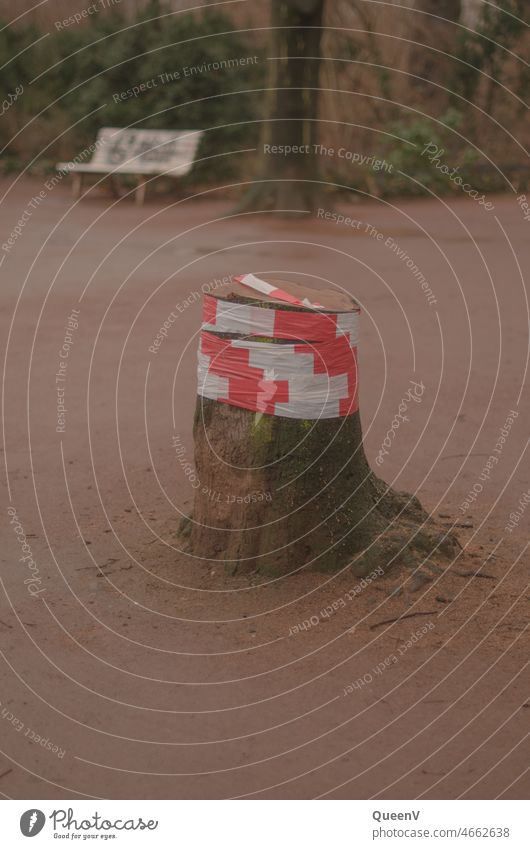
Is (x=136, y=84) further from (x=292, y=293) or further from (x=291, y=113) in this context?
(x=292, y=293)

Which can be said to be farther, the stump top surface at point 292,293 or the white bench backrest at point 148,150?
the white bench backrest at point 148,150

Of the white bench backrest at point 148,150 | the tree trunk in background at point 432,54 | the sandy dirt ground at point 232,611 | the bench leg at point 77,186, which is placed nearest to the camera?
the sandy dirt ground at point 232,611

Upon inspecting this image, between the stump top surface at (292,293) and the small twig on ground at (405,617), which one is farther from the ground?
the stump top surface at (292,293)

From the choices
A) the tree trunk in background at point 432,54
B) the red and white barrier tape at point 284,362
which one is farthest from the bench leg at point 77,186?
the red and white barrier tape at point 284,362

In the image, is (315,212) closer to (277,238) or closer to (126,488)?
(277,238)

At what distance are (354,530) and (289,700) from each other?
913 mm

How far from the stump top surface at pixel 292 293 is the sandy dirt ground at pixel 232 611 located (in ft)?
→ 3.28

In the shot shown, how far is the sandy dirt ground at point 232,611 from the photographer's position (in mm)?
3156

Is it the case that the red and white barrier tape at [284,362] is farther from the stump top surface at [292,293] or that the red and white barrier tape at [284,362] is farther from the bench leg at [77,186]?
the bench leg at [77,186]

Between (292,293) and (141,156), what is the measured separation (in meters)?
12.1

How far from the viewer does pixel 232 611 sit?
4.01m

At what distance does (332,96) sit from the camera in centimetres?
1614

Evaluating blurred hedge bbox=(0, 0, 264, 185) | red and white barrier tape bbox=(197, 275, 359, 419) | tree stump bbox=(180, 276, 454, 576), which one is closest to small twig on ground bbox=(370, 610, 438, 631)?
tree stump bbox=(180, 276, 454, 576)

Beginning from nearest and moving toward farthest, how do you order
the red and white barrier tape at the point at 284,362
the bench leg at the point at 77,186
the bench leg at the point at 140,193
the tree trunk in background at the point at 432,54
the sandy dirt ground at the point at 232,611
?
1. the sandy dirt ground at the point at 232,611
2. the red and white barrier tape at the point at 284,362
3. the bench leg at the point at 140,193
4. the bench leg at the point at 77,186
5. the tree trunk in background at the point at 432,54
